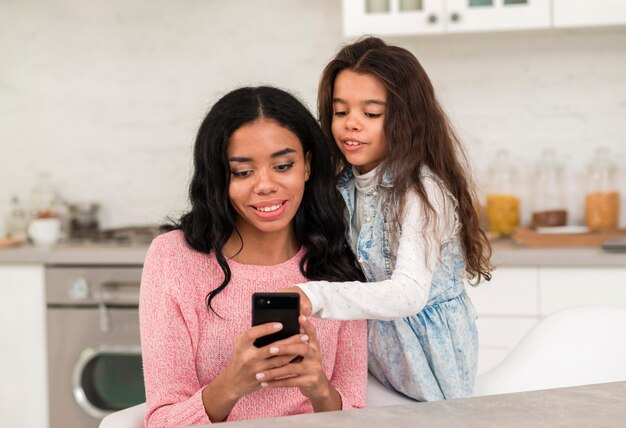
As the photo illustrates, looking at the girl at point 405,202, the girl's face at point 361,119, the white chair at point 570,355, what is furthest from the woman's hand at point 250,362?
the white chair at point 570,355

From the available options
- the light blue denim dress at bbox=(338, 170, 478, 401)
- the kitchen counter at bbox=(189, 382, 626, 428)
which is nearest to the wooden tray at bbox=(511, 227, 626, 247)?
the light blue denim dress at bbox=(338, 170, 478, 401)

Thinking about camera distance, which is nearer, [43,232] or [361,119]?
[361,119]

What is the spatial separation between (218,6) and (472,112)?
1108mm

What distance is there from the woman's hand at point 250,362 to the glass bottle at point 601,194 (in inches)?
82.7

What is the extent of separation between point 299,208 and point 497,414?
0.86 metres

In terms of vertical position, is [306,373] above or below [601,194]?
below

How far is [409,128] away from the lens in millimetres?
1768

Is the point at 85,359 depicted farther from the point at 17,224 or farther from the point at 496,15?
the point at 496,15

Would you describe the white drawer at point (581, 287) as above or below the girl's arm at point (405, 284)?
below

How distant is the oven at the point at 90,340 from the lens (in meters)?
3.10

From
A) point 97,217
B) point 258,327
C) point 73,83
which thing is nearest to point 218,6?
point 73,83

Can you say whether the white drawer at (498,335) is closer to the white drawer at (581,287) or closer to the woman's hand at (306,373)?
the white drawer at (581,287)

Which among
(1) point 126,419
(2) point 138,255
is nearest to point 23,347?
(2) point 138,255

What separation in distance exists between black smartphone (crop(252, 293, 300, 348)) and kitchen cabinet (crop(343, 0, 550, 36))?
1.90 metres
